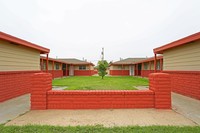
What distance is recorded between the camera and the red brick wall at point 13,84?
5.85 m

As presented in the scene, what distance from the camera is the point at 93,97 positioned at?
4.56m

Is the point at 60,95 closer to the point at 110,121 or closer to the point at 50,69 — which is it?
the point at 110,121

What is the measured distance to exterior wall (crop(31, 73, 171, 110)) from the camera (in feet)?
14.9

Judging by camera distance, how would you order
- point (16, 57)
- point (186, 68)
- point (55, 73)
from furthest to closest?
point (55, 73)
point (186, 68)
point (16, 57)

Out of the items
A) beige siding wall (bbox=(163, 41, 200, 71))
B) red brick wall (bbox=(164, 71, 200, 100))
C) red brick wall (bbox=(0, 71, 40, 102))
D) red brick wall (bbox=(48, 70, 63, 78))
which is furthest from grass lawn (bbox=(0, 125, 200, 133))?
red brick wall (bbox=(48, 70, 63, 78))

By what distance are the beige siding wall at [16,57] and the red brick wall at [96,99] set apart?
361 centimetres

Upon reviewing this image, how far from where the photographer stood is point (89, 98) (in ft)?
15.0

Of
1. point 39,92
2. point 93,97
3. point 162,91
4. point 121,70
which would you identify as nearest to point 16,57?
point 39,92

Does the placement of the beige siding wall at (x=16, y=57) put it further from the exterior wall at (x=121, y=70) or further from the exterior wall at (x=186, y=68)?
the exterior wall at (x=121, y=70)

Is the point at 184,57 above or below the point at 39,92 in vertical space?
above

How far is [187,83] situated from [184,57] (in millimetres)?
1578

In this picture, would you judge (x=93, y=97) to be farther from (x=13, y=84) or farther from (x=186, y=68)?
(x=186, y=68)

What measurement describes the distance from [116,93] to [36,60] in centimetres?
756

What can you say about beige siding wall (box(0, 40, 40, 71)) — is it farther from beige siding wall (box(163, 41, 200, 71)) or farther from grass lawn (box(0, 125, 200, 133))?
beige siding wall (box(163, 41, 200, 71))
